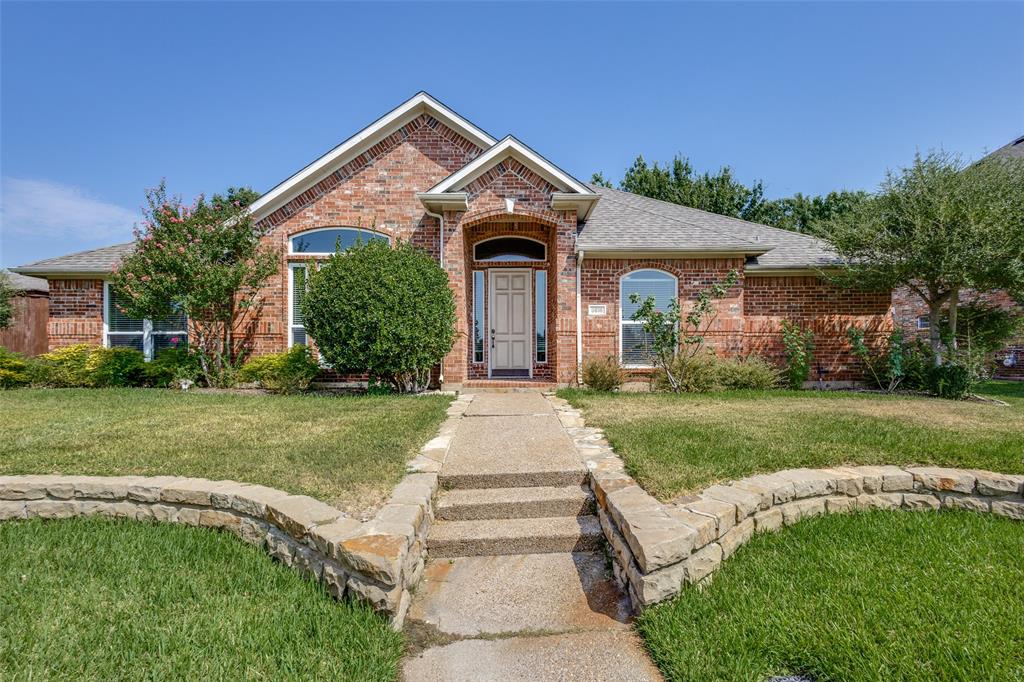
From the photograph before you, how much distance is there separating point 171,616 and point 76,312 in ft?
40.2

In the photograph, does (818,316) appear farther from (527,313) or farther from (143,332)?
(143,332)

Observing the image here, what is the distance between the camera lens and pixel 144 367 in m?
10.2

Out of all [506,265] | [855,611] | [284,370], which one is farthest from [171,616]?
[506,265]

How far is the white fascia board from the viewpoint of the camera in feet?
30.9

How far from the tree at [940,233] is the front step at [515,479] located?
27.9 feet

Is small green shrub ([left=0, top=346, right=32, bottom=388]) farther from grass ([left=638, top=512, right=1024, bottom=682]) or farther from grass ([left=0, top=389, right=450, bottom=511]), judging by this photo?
grass ([left=638, top=512, right=1024, bottom=682])

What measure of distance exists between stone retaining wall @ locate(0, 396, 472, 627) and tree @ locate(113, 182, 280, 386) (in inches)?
255

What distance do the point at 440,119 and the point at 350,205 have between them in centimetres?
283

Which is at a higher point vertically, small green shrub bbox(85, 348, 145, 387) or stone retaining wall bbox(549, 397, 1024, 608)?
small green shrub bbox(85, 348, 145, 387)

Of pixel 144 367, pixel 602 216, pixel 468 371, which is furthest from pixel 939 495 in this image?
pixel 144 367

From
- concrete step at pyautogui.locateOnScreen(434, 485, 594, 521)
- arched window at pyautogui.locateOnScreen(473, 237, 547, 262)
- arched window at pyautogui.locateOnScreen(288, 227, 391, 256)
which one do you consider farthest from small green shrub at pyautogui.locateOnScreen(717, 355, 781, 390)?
arched window at pyautogui.locateOnScreen(288, 227, 391, 256)

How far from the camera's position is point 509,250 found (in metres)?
11.2

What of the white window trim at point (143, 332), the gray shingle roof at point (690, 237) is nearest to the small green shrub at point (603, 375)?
the gray shingle roof at point (690, 237)

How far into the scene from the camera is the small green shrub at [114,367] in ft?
32.9
